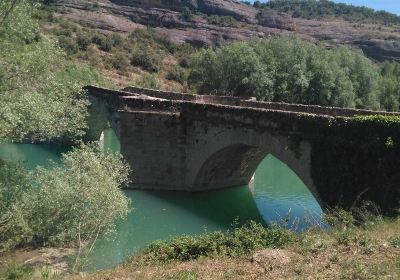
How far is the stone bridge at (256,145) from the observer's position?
13609 millimetres

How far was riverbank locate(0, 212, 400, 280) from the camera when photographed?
23.4 feet

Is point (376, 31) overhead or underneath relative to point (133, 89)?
overhead

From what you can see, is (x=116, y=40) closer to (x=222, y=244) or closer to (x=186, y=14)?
(x=186, y=14)

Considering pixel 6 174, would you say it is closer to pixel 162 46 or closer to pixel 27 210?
pixel 27 210

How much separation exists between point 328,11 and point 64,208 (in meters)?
138

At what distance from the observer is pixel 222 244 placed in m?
9.67

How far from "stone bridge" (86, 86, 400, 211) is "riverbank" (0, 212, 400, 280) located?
3427mm

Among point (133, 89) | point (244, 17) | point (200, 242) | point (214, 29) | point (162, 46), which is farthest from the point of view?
point (244, 17)

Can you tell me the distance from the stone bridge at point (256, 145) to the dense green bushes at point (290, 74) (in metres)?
15.5

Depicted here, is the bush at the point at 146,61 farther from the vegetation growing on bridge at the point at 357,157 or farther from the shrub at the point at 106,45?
the vegetation growing on bridge at the point at 357,157

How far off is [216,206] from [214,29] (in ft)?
238

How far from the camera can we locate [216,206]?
20.5 m

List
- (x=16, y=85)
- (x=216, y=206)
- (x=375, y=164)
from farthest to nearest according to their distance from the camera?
(x=216, y=206), (x=375, y=164), (x=16, y=85)

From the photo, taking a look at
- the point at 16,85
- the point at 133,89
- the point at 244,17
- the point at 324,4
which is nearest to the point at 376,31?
the point at 244,17
